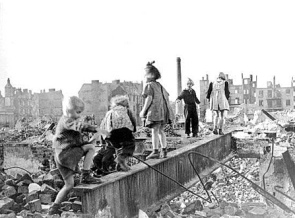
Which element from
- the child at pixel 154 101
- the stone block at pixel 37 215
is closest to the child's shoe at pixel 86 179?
the stone block at pixel 37 215

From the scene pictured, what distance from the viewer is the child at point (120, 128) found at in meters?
5.86

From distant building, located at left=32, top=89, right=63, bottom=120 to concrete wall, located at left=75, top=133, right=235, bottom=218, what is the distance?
102ft

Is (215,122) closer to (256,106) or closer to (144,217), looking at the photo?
(144,217)

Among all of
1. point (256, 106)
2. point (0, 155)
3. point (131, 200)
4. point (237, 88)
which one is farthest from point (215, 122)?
point (237, 88)

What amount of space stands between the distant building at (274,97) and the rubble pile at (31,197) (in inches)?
1893

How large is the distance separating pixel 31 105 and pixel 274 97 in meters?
32.8

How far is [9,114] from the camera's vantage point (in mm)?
34562

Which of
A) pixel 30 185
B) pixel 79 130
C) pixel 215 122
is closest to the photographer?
pixel 79 130

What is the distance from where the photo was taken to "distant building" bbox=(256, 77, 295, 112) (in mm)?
51500

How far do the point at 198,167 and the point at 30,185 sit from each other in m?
4.48

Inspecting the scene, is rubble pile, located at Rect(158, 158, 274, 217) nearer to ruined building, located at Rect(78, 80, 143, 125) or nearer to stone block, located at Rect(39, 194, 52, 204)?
stone block, located at Rect(39, 194, 52, 204)

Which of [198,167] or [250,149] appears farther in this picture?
[250,149]

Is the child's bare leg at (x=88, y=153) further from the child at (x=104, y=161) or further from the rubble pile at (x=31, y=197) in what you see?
the child at (x=104, y=161)

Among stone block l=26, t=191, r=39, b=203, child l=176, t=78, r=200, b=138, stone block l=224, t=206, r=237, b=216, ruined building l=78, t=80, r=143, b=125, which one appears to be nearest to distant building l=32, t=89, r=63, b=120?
ruined building l=78, t=80, r=143, b=125
